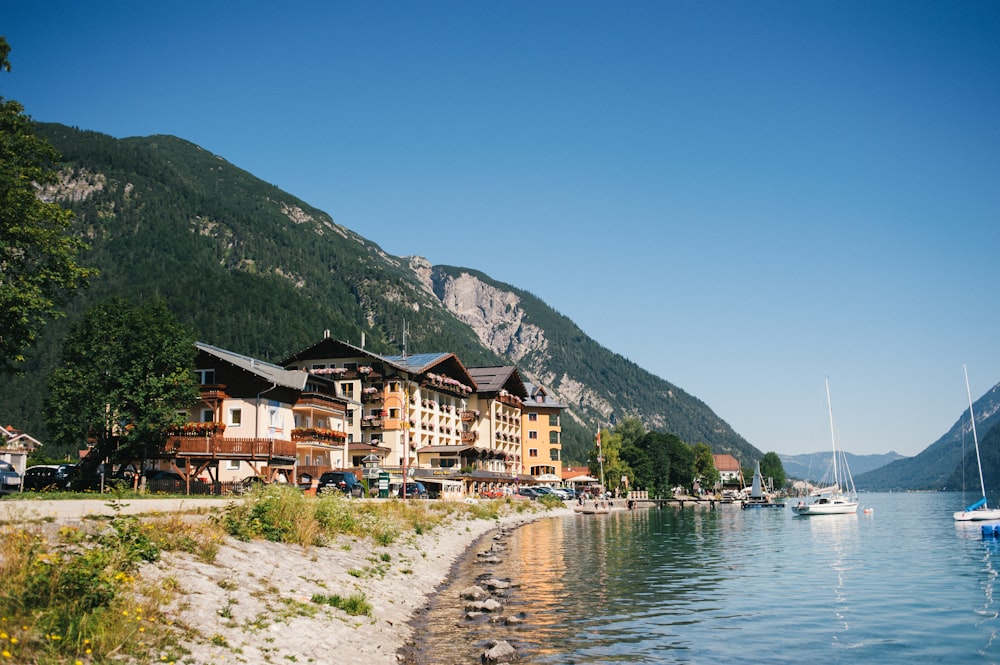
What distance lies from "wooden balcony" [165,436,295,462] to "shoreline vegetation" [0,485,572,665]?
27.5 meters

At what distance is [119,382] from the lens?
51.2 metres

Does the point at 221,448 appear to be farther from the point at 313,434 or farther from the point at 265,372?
the point at 265,372

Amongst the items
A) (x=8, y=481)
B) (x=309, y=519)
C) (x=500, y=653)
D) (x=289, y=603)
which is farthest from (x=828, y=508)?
(x=289, y=603)

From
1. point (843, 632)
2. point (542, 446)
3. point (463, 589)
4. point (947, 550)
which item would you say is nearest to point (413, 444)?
point (542, 446)

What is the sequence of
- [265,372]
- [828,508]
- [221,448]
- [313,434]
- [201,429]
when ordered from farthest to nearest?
[828,508] < [313,434] < [265,372] < [201,429] < [221,448]

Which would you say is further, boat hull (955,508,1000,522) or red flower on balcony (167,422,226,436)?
boat hull (955,508,1000,522)

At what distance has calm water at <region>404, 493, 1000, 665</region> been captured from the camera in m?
21.2

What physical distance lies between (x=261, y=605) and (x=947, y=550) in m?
49.3

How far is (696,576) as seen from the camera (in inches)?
1495

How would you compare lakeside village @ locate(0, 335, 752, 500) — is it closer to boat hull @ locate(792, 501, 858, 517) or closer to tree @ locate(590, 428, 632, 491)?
tree @ locate(590, 428, 632, 491)

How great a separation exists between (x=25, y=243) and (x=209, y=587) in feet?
93.1

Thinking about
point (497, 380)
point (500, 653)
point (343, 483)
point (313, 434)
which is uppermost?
point (497, 380)

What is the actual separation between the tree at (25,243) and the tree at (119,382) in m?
10.5

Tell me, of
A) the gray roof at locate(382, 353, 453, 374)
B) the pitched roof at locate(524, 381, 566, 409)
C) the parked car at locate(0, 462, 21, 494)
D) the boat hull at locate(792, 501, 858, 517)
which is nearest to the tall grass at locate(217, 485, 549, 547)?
the parked car at locate(0, 462, 21, 494)
